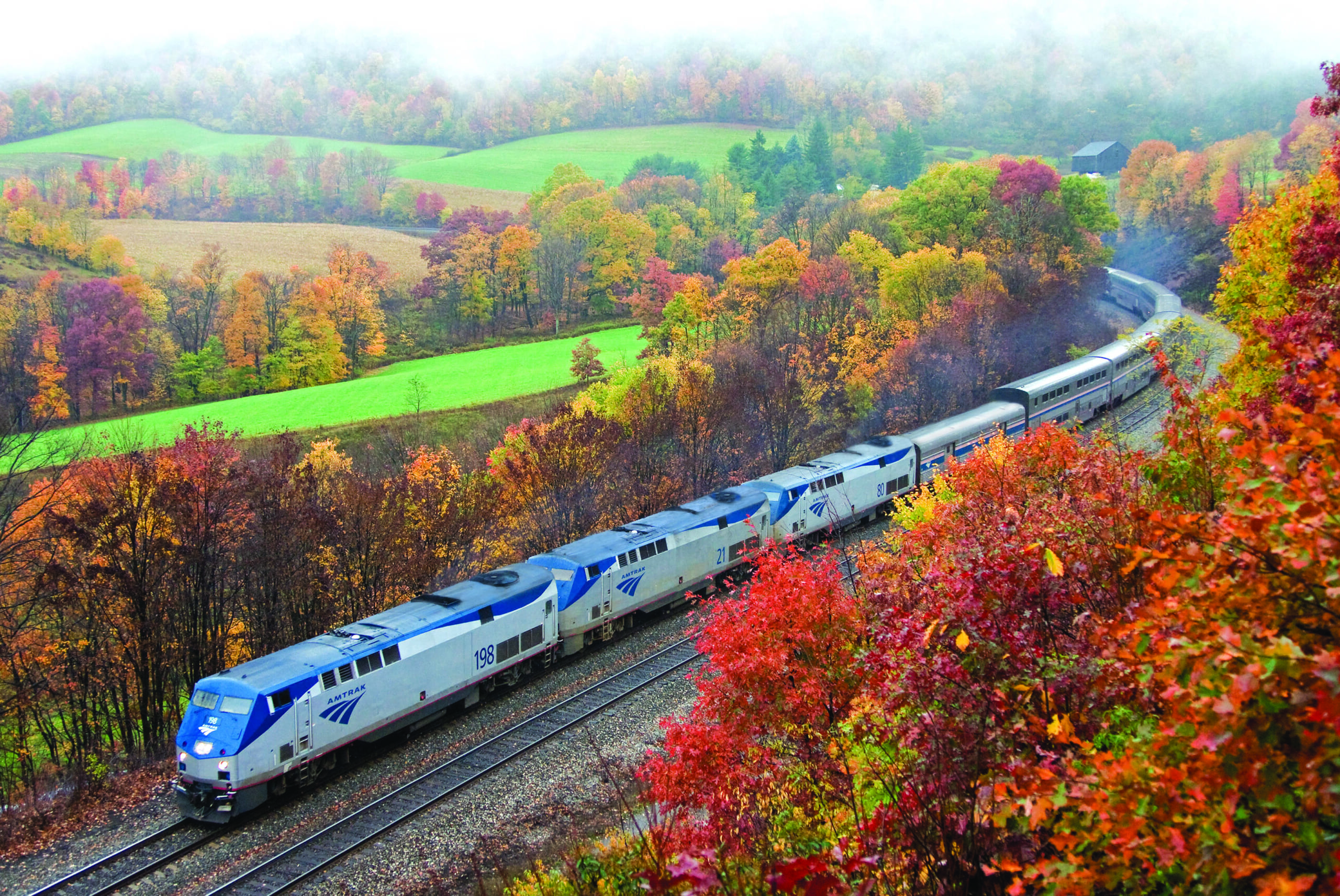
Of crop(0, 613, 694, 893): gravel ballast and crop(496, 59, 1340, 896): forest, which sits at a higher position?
crop(496, 59, 1340, 896): forest

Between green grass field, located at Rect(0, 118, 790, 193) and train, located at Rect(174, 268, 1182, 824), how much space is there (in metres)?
126

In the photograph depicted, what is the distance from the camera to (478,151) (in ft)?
582

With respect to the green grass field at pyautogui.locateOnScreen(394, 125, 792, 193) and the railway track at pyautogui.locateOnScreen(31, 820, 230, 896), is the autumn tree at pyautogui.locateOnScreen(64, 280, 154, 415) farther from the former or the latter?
the green grass field at pyautogui.locateOnScreen(394, 125, 792, 193)

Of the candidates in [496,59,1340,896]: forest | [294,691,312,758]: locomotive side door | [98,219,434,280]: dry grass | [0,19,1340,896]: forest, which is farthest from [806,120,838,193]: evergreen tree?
[294,691,312,758]: locomotive side door

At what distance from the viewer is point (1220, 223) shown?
97.5 meters

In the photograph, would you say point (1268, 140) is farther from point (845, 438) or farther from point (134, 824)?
point (134, 824)

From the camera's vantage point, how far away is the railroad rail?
19.5 metres

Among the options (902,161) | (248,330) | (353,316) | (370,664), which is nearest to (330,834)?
(370,664)

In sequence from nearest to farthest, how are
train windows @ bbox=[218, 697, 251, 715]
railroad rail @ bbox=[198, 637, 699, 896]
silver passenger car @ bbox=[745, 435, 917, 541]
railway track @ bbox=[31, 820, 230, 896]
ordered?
1. railway track @ bbox=[31, 820, 230, 896]
2. railroad rail @ bbox=[198, 637, 699, 896]
3. train windows @ bbox=[218, 697, 251, 715]
4. silver passenger car @ bbox=[745, 435, 917, 541]

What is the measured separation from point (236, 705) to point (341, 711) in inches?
99.5

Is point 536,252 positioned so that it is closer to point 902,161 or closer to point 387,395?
point 387,395

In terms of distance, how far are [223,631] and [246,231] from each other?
10813 cm

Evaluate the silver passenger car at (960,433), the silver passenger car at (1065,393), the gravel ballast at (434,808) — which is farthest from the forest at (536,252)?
the gravel ballast at (434,808)

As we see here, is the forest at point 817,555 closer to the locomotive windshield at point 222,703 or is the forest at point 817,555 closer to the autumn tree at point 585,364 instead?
the autumn tree at point 585,364
